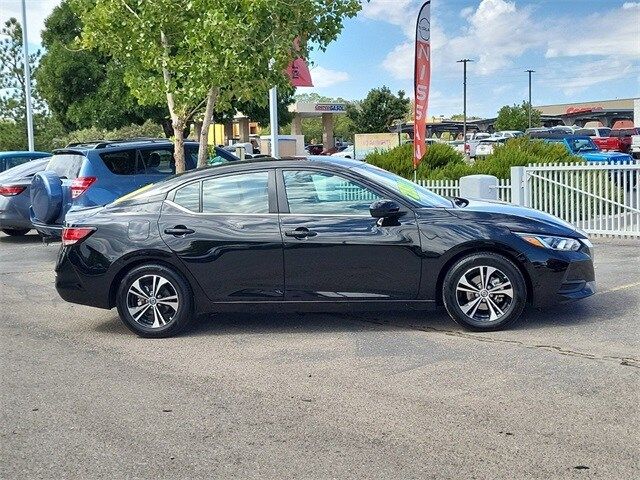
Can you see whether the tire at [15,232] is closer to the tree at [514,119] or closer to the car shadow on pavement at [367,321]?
the car shadow on pavement at [367,321]

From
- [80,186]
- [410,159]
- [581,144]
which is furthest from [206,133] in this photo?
[581,144]

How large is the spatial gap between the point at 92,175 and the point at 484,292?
700 cm

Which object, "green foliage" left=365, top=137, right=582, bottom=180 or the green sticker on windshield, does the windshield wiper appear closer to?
the green sticker on windshield

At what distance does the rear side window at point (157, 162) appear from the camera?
1323 centimetres

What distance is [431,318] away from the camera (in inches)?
313

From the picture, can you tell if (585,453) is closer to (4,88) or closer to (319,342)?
(319,342)

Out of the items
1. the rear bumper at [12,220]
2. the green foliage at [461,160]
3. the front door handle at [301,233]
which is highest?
the green foliage at [461,160]

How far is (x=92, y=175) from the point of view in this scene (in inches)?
489

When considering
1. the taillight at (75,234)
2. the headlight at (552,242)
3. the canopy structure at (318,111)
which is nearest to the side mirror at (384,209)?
the headlight at (552,242)

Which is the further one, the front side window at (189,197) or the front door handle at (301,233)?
the front side window at (189,197)

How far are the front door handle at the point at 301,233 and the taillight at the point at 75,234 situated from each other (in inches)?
70.2

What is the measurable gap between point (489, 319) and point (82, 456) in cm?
379

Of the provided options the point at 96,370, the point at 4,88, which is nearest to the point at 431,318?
the point at 96,370

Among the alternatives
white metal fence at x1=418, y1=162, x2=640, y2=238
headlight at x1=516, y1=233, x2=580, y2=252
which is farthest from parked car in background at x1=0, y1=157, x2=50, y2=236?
headlight at x1=516, y1=233, x2=580, y2=252
